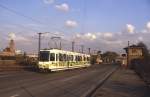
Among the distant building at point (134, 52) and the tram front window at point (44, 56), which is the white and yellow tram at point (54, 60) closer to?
the tram front window at point (44, 56)

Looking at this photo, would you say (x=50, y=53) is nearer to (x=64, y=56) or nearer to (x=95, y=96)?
(x=64, y=56)

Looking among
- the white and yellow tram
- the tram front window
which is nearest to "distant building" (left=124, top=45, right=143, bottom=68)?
the white and yellow tram

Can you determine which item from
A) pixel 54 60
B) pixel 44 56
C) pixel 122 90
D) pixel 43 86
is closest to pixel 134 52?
pixel 54 60

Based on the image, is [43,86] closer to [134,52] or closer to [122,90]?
[122,90]

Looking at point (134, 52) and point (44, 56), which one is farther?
point (134, 52)

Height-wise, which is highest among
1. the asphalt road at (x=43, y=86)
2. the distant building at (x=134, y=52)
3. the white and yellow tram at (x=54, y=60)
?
the distant building at (x=134, y=52)

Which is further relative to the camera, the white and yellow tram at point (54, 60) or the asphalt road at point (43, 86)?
the white and yellow tram at point (54, 60)

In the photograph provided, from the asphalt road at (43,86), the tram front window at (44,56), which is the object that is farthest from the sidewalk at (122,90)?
the tram front window at (44,56)

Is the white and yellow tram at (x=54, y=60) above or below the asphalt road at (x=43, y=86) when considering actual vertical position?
above

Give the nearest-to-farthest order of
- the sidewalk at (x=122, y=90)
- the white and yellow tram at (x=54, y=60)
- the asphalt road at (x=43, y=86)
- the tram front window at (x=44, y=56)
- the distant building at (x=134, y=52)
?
the asphalt road at (x=43, y=86) → the sidewalk at (x=122, y=90) → the white and yellow tram at (x=54, y=60) → the tram front window at (x=44, y=56) → the distant building at (x=134, y=52)

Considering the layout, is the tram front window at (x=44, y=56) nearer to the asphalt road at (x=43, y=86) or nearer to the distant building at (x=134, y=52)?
the asphalt road at (x=43, y=86)

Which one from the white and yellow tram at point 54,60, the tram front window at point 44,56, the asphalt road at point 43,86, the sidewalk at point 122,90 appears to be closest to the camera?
the asphalt road at point 43,86

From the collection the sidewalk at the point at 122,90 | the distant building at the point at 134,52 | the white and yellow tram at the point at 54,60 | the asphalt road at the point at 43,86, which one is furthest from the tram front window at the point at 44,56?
the distant building at the point at 134,52

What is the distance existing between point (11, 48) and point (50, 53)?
78.9 metres
